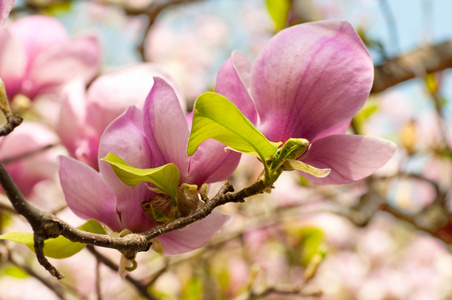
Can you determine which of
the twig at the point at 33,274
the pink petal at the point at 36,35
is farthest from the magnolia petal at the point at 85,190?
the pink petal at the point at 36,35

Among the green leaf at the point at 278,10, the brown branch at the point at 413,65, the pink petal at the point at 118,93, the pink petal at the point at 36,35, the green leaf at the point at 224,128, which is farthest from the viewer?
the brown branch at the point at 413,65

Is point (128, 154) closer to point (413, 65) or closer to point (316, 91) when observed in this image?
point (316, 91)

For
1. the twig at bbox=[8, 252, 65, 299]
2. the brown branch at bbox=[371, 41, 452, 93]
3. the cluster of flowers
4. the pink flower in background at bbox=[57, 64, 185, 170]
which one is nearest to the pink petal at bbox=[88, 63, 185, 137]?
the pink flower in background at bbox=[57, 64, 185, 170]

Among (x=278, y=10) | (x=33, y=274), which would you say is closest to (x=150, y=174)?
(x=33, y=274)

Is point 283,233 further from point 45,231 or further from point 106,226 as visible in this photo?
point 45,231

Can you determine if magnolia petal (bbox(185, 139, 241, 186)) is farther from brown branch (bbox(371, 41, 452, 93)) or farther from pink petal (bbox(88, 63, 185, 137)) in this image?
brown branch (bbox(371, 41, 452, 93))

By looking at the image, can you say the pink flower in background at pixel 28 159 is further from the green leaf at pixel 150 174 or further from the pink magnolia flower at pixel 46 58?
the green leaf at pixel 150 174

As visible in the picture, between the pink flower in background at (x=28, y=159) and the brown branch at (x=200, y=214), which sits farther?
the pink flower in background at (x=28, y=159)
